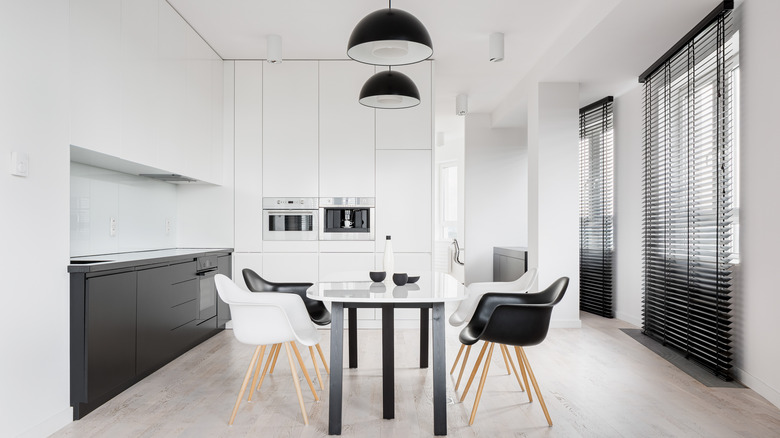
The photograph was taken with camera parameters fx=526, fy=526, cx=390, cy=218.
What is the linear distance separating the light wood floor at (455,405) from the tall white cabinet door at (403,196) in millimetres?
1529

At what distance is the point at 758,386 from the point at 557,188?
264cm

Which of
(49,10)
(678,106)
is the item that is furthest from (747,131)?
(49,10)

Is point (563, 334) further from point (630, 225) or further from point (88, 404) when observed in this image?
point (88, 404)

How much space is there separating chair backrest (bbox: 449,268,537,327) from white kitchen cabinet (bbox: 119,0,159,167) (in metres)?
2.41

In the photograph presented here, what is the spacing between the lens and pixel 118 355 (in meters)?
3.13

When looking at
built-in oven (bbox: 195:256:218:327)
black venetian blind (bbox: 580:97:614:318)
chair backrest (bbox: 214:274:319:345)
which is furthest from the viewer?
black venetian blind (bbox: 580:97:614:318)

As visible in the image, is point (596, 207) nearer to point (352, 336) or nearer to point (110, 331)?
point (352, 336)

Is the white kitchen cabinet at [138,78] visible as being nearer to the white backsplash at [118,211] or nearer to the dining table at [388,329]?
the white backsplash at [118,211]

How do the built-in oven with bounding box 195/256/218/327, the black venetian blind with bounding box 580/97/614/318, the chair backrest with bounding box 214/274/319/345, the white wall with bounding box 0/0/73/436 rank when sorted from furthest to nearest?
1. the black venetian blind with bounding box 580/97/614/318
2. the built-in oven with bounding box 195/256/218/327
3. the chair backrest with bounding box 214/274/319/345
4. the white wall with bounding box 0/0/73/436

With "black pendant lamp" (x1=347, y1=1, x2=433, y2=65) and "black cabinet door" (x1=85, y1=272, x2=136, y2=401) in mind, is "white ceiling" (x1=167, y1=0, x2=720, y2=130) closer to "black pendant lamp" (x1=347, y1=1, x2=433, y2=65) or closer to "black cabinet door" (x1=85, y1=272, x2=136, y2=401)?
"black pendant lamp" (x1=347, y1=1, x2=433, y2=65)

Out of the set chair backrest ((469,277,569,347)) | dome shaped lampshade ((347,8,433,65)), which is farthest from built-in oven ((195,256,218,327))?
chair backrest ((469,277,569,347))

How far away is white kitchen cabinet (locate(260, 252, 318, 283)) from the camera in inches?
210

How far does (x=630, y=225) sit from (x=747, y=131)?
7.95 ft

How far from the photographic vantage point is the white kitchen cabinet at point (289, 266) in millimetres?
5344
